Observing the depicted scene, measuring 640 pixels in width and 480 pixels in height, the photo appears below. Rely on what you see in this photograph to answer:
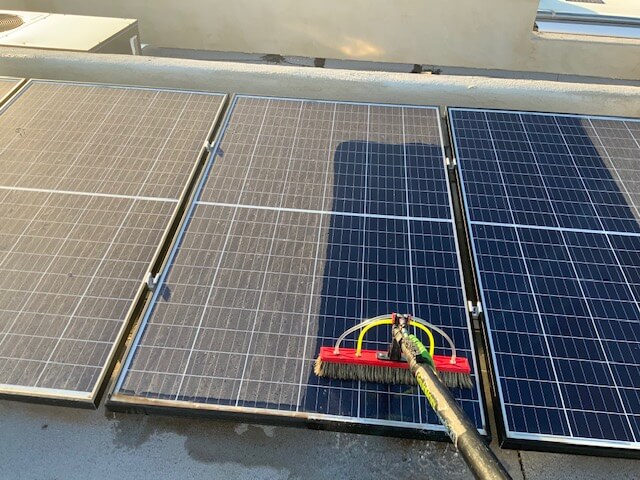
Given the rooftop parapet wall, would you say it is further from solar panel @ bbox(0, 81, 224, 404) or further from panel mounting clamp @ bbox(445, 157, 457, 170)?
panel mounting clamp @ bbox(445, 157, 457, 170)

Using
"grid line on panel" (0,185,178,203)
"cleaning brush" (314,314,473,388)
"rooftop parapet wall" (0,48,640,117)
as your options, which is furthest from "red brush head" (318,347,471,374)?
"rooftop parapet wall" (0,48,640,117)

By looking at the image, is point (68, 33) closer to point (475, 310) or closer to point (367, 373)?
point (367, 373)

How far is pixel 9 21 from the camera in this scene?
7.14 metres

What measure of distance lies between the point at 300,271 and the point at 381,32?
740 centimetres

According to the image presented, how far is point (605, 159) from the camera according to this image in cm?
512

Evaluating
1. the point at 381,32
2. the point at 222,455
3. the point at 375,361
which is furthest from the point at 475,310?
the point at 381,32

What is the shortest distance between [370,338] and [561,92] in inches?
177

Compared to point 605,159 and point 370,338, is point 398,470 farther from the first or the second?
point 605,159

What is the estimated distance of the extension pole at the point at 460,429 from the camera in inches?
80.7

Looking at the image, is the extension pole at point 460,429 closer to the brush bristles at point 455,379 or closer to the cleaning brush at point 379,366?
the cleaning brush at point 379,366

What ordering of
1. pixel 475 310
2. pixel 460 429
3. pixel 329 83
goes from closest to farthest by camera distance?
pixel 460 429 → pixel 475 310 → pixel 329 83

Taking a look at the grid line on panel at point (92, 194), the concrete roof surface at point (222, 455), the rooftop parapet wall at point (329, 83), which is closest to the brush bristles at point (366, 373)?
the concrete roof surface at point (222, 455)

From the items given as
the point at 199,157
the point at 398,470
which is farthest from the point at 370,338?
the point at 199,157

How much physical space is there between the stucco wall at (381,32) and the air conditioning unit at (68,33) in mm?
2521
